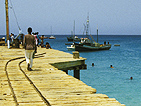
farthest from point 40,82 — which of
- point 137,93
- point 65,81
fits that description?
point 137,93

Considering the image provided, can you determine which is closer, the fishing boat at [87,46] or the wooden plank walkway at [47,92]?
the wooden plank walkway at [47,92]

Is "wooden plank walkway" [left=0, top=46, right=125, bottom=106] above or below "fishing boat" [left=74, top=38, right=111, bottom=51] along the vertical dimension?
above

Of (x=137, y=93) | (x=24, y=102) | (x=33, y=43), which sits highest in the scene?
(x=33, y=43)

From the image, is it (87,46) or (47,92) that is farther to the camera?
(87,46)

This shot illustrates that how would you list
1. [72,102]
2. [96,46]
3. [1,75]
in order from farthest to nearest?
[96,46], [1,75], [72,102]

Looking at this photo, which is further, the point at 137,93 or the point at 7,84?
the point at 137,93

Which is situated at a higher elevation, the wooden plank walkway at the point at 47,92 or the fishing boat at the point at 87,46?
the wooden plank walkway at the point at 47,92

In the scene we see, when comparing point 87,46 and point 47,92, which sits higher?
point 47,92

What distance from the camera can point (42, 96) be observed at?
19.9 feet

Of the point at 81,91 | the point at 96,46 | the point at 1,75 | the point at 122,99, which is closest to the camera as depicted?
the point at 81,91

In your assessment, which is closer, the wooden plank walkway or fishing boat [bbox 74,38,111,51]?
the wooden plank walkway

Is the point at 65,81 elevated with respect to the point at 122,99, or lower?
elevated

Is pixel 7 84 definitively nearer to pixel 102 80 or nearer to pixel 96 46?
pixel 102 80

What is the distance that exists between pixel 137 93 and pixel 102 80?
247 inches
